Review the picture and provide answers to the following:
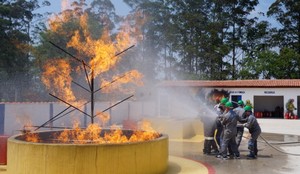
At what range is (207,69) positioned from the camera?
179 ft

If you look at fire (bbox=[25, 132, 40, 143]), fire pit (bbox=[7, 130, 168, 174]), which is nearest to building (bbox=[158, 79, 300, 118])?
fire (bbox=[25, 132, 40, 143])

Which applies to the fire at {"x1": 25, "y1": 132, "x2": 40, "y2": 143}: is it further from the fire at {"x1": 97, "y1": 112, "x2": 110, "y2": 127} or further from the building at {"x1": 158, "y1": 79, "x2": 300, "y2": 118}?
the building at {"x1": 158, "y1": 79, "x2": 300, "y2": 118}

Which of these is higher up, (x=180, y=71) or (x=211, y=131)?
(x=180, y=71)

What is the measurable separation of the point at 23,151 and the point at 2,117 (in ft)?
33.6

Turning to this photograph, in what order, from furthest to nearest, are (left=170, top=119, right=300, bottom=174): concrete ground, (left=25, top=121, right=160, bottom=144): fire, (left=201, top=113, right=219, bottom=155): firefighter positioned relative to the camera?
(left=201, top=113, right=219, bottom=155): firefighter → (left=170, top=119, right=300, bottom=174): concrete ground → (left=25, top=121, right=160, bottom=144): fire

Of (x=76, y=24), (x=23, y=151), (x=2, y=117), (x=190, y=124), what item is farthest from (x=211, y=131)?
(x=76, y=24)

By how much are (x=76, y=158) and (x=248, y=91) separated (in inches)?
1177

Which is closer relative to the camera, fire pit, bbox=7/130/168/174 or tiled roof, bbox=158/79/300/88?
fire pit, bbox=7/130/168/174

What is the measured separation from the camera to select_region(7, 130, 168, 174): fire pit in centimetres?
709

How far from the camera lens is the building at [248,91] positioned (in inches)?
1323

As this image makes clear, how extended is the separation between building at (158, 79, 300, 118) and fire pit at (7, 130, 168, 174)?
2600 cm

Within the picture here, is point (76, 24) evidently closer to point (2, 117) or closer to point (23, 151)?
point (2, 117)

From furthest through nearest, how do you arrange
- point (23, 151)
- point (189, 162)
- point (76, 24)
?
point (76, 24) < point (189, 162) < point (23, 151)

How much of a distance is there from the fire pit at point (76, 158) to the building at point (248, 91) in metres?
26.0
